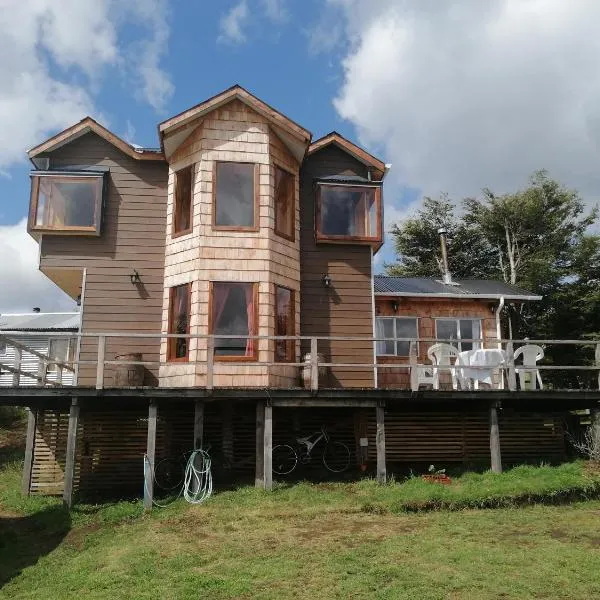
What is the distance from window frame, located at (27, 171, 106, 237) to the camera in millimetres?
15984

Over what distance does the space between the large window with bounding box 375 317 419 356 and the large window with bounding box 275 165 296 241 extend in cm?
391

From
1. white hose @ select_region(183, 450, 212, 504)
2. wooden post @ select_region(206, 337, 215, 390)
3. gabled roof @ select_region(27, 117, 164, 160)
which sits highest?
gabled roof @ select_region(27, 117, 164, 160)

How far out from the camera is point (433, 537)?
10.4m

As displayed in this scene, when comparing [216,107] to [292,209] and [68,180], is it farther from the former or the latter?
[68,180]

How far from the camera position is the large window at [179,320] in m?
15.1

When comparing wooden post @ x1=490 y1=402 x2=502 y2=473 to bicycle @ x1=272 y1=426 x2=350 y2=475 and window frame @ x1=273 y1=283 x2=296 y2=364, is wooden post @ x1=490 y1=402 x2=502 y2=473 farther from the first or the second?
window frame @ x1=273 y1=283 x2=296 y2=364

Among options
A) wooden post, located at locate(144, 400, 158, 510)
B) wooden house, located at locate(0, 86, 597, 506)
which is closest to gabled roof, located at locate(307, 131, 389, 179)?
wooden house, located at locate(0, 86, 597, 506)

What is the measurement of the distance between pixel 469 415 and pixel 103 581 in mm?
9887

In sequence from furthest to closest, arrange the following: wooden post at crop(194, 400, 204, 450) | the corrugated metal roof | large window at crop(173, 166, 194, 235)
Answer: the corrugated metal roof → large window at crop(173, 166, 194, 235) → wooden post at crop(194, 400, 204, 450)

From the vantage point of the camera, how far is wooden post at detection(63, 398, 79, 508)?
43.1 feet

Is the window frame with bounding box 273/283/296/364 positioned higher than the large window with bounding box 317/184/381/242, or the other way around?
the large window with bounding box 317/184/381/242

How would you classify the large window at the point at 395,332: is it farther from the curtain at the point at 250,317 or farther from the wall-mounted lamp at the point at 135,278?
the wall-mounted lamp at the point at 135,278

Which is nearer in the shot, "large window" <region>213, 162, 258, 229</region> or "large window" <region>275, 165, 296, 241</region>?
"large window" <region>213, 162, 258, 229</region>

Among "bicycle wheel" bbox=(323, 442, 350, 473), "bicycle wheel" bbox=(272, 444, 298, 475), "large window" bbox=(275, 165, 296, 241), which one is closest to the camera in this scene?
"bicycle wheel" bbox=(272, 444, 298, 475)
